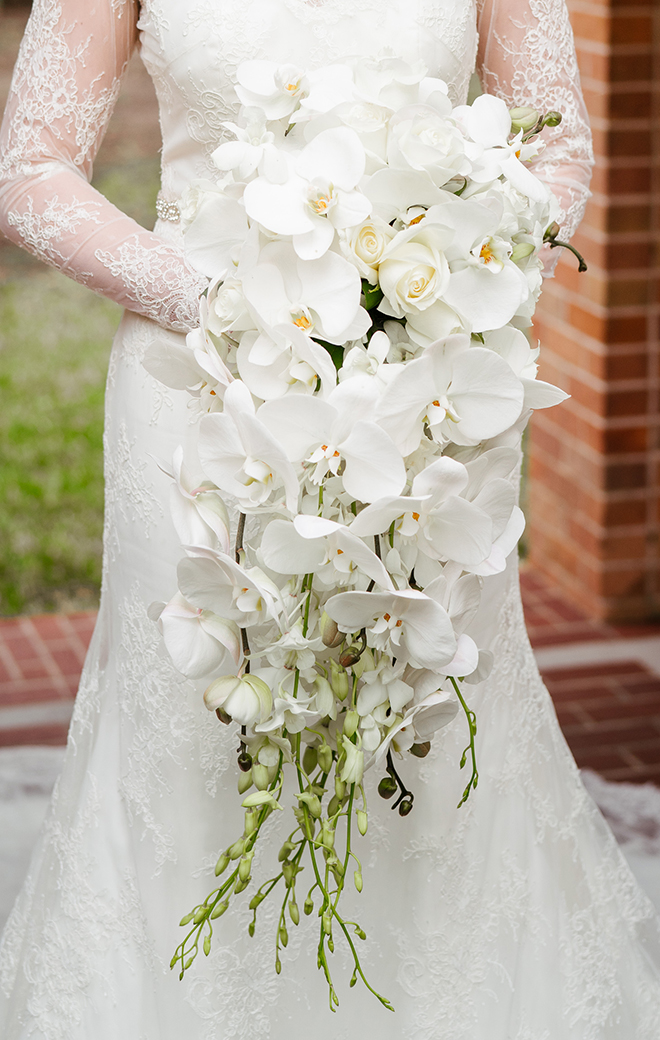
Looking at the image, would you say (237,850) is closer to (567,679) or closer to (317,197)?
(317,197)

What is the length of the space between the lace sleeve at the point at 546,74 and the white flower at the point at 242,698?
96 centimetres

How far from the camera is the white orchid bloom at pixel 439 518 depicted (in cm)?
133

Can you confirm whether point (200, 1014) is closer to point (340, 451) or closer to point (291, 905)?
point (291, 905)

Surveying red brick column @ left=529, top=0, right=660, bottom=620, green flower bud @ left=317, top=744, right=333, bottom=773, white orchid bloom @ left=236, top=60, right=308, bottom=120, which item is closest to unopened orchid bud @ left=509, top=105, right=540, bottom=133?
white orchid bloom @ left=236, top=60, right=308, bottom=120

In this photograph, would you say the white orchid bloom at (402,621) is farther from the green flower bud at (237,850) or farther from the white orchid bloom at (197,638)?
the green flower bud at (237,850)

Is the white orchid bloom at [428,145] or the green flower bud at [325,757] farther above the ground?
the white orchid bloom at [428,145]

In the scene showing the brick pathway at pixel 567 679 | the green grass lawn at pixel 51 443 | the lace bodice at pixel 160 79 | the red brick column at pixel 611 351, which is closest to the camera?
the lace bodice at pixel 160 79

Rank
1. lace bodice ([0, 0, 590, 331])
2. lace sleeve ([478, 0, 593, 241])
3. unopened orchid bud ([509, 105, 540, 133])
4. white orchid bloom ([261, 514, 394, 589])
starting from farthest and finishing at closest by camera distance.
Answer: lace sleeve ([478, 0, 593, 241]), lace bodice ([0, 0, 590, 331]), unopened orchid bud ([509, 105, 540, 133]), white orchid bloom ([261, 514, 394, 589])

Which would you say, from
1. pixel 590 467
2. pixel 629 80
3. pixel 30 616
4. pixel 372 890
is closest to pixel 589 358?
pixel 590 467

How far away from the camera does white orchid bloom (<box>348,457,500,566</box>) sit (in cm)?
133

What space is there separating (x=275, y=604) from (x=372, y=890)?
95 cm

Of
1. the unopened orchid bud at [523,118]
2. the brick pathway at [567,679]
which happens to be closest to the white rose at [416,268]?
the unopened orchid bud at [523,118]

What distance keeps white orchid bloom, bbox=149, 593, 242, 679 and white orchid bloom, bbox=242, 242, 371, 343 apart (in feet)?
1.09

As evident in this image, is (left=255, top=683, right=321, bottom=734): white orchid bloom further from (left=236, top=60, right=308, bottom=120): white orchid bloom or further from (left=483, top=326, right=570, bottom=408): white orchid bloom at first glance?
(left=236, top=60, right=308, bottom=120): white orchid bloom
